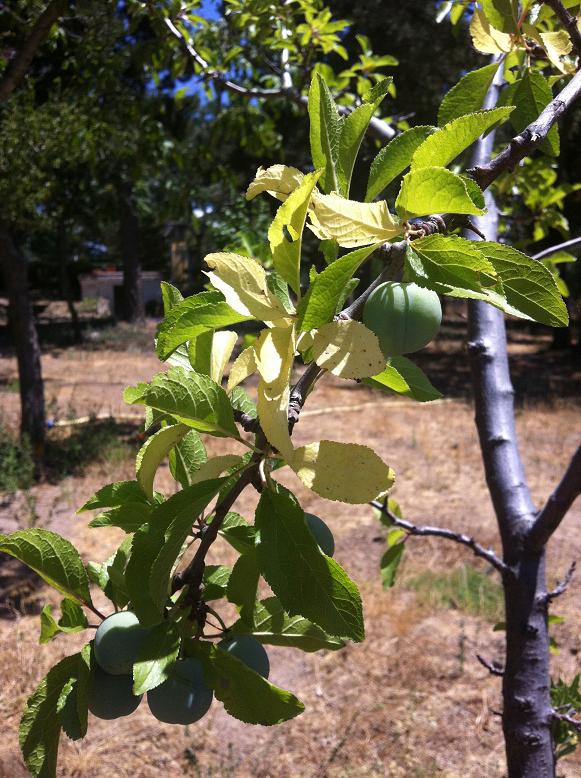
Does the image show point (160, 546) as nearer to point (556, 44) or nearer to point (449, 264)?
point (449, 264)

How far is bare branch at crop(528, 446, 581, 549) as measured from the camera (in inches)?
44.8

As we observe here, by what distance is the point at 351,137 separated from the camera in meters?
0.54

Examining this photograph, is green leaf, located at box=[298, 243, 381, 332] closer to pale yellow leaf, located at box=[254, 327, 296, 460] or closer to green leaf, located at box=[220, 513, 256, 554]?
pale yellow leaf, located at box=[254, 327, 296, 460]

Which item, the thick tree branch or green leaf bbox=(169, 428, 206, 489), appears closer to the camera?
green leaf bbox=(169, 428, 206, 489)

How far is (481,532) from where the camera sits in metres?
4.10

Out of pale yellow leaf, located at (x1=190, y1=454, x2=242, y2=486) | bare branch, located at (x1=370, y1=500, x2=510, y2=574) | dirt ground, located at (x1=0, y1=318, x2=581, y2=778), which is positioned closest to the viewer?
pale yellow leaf, located at (x1=190, y1=454, x2=242, y2=486)

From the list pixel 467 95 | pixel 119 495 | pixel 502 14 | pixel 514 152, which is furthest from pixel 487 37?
pixel 119 495

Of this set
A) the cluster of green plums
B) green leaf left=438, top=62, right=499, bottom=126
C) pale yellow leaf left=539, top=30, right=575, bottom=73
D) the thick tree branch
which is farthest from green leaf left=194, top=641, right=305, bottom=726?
the thick tree branch

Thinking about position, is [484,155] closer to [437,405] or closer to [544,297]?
[544,297]

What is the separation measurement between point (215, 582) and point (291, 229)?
0.40 metres

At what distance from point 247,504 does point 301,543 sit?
3.95 meters

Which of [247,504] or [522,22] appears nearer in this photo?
[522,22]

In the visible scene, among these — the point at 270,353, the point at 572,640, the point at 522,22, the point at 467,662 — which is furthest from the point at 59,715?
the point at 572,640

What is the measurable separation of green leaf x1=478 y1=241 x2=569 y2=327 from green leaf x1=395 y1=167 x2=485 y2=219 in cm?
5
